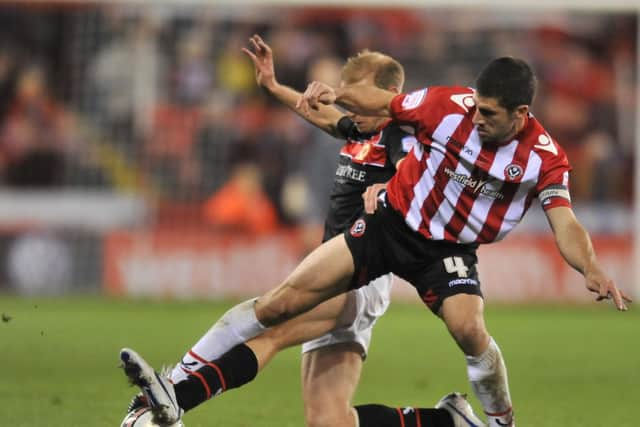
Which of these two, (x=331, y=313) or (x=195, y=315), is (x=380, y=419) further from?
(x=195, y=315)

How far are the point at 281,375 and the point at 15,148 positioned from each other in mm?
8650

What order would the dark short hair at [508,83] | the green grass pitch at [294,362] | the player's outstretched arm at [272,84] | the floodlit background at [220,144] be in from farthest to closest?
the floodlit background at [220,144] < the green grass pitch at [294,362] < the player's outstretched arm at [272,84] < the dark short hair at [508,83]

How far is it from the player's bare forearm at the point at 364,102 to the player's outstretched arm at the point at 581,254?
2.80ft

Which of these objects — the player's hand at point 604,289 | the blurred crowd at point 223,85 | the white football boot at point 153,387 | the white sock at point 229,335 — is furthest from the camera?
the blurred crowd at point 223,85

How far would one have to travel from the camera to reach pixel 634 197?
16.1 metres

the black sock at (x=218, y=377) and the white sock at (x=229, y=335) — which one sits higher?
the white sock at (x=229, y=335)

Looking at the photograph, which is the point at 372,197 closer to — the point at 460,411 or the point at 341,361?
the point at 341,361

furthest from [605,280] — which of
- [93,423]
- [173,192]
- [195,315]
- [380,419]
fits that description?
[173,192]

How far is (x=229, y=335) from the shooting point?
5.43 metres

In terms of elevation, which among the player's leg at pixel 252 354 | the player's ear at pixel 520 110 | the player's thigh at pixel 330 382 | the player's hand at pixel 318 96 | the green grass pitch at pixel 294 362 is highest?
the player's hand at pixel 318 96

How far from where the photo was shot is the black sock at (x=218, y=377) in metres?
5.13

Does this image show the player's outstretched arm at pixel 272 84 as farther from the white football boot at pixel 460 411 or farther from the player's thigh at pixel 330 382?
the white football boot at pixel 460 411

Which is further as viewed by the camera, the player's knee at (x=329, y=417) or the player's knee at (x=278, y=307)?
the player's knee at (x=329, y=417)

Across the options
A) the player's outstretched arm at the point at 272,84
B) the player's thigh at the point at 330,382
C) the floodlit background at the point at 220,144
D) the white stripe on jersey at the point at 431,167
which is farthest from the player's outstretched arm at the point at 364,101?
the floodlit background at the point at 220,144
